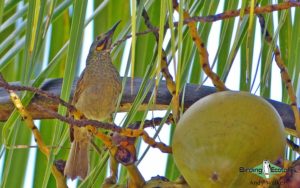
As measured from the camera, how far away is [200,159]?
0.88 metres

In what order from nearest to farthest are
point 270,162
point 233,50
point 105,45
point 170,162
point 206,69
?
point 270,162
point 206,69
point 233,50
point 170,162
point 105,45

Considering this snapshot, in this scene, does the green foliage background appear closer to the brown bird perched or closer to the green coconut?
the green coconut

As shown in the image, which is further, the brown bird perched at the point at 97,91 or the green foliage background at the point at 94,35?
the brown bird perched at the point at 97,91

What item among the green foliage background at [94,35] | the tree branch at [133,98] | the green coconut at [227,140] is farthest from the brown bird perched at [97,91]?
the green coconut at [227,140]

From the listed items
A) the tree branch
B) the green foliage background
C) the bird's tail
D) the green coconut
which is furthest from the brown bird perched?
the green coconut

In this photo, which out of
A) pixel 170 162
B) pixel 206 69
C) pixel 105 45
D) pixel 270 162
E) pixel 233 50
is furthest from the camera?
pixel 105 45

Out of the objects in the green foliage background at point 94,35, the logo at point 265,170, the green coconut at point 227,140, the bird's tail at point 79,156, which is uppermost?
the green foliage background at point 94,35

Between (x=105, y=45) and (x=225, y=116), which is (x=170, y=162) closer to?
(x=225, y=116)

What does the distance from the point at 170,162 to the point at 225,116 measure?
0.77 metres

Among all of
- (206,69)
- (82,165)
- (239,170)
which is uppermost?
(206,69)

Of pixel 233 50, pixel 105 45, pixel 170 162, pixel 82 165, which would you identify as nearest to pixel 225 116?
pixel 233 50

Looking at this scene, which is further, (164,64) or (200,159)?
(164,64)

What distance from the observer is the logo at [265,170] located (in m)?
0.83

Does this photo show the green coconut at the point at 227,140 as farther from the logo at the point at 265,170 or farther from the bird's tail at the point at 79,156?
the bird's tail at the point at 79,156
